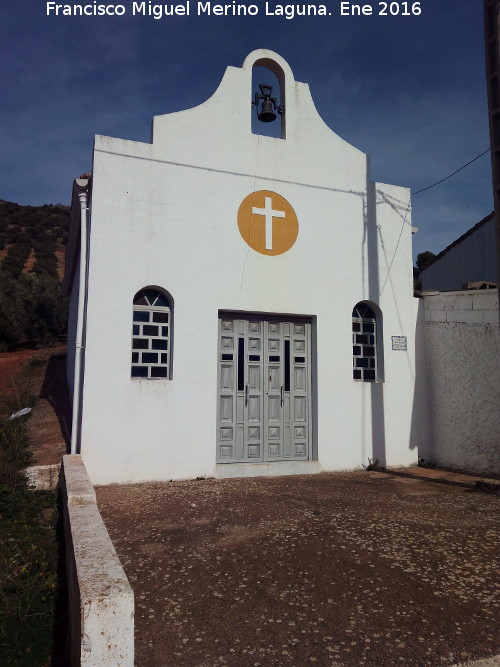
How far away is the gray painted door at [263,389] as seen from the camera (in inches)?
314

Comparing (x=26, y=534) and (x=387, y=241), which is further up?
(x=387, y=241)

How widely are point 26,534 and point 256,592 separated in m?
2.78

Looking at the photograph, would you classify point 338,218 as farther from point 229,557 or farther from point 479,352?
point 229,557

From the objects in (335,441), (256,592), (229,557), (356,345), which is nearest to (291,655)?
(256,592)

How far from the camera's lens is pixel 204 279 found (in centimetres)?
785

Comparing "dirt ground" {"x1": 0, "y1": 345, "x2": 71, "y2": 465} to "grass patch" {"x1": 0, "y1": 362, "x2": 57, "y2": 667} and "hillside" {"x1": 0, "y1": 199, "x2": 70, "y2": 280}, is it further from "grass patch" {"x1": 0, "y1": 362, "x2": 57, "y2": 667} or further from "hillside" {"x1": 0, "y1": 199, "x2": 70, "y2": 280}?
"hillside" {"x1": 0, "y1": 199, "x2": 70, "y2": 280}

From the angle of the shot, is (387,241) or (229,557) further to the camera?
(387,241)

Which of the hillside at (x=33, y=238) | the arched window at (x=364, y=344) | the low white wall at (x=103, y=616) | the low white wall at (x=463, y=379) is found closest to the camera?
the low white wall at (x=103, y=616)

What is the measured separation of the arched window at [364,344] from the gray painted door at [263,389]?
37.1 inches

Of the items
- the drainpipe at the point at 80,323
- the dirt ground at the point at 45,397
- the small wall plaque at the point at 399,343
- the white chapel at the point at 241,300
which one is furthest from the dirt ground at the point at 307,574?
the small wall plaque at the point at 399,343

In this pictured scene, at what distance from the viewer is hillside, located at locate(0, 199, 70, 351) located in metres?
22.7

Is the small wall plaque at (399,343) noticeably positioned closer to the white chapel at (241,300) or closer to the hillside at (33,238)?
the white chapel at (241,300)

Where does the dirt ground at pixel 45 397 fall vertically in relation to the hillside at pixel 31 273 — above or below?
below

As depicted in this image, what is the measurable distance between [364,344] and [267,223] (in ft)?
8.81
